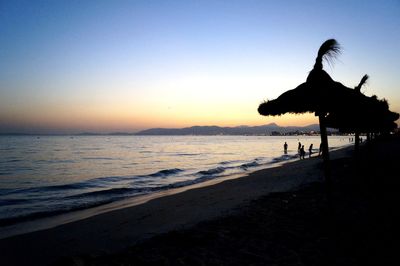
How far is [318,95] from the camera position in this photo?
623 cm

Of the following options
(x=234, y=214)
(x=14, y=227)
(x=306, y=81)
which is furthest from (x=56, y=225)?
(x=306, y=81)

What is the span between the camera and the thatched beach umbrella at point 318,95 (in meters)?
6.17

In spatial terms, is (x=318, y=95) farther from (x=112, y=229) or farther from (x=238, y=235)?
(x=112, y=229)

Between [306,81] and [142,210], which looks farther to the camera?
[142,210]

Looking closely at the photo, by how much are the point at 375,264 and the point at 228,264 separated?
104 inches

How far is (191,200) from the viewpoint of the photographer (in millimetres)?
14016

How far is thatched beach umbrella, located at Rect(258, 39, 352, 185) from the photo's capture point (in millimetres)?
6168

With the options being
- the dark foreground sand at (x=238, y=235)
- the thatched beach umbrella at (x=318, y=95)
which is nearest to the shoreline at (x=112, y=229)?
the dark foreground sand at (x=238, y=235)

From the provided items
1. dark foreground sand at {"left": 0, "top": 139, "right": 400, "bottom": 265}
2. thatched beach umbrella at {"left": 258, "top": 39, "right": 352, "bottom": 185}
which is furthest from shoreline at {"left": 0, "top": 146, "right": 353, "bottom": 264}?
thatched beach umbrella at {"left": 258, "top": 39, "right": 352, "bottom": 185}

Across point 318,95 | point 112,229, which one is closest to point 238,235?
point 318,95

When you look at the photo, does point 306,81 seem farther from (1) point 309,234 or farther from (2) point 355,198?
(2) point 355,198

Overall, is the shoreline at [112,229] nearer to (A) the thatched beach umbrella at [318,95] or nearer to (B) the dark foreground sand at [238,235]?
(B) the dark foreground sand at [238,235]

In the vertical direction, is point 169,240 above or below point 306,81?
below

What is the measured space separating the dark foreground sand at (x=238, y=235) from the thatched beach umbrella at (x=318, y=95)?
1.59 metres
